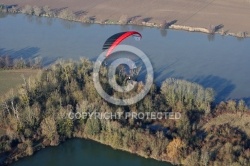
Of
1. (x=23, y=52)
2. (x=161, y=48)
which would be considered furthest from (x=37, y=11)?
(x=161, y=48)

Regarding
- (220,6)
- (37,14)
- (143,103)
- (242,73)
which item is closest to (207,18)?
(220,6)

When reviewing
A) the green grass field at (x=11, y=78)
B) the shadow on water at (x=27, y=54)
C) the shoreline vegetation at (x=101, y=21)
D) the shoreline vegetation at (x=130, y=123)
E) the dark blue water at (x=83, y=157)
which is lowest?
the dark blue water at (x=83, y=157)

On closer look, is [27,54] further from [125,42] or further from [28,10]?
[28,10]

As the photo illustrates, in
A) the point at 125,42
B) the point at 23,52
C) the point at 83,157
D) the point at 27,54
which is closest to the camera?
the point at 83,157

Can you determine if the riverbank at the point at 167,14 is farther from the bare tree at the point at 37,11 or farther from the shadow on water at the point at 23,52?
the shadow on water at the point at 23,52

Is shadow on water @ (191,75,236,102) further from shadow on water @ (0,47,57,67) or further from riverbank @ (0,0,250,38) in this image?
shadow on water @ (0,47,57,67)

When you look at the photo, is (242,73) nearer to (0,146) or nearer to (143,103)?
(143,103)

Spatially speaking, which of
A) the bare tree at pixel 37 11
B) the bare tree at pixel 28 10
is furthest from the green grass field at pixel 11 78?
the bare tree at pixel 28 10

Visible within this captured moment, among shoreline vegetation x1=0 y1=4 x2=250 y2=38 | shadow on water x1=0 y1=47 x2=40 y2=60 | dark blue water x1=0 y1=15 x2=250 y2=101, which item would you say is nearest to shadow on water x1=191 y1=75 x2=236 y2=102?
dark blue water x1=0 y1=15 x2=250 y2=101
